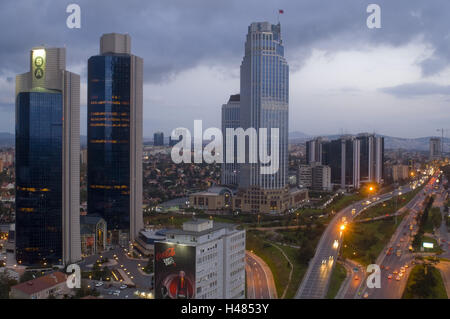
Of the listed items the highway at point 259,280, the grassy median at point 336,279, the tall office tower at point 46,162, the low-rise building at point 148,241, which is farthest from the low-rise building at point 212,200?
the grassy median at point 336,279

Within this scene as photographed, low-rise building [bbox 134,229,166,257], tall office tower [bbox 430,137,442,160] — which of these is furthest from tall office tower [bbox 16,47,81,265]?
tall office tower [bbox 430,137,442,160]

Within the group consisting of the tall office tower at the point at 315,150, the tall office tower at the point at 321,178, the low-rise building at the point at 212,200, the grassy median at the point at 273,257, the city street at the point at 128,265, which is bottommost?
the city street at the point at 128,265

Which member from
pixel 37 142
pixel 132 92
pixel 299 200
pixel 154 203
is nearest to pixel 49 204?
pixel 37 142

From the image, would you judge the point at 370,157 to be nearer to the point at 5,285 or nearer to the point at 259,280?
the point at 259,280

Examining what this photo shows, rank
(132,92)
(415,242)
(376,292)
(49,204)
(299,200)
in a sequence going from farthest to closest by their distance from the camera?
1. (299,200)
2. (132,92)
3. (415,242)
4. (49,204)
5. (376,292)

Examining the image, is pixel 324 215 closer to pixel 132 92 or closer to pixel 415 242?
pixel 415 242

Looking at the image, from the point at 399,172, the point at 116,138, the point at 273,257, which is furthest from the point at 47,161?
the point at 399,172

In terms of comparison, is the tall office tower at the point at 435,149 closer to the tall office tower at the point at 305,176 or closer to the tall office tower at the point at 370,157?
the tall office tower at the point at 370,157
